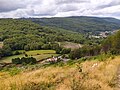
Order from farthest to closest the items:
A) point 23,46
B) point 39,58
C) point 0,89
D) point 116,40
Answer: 1. point 23,46
2. point 39,58
3. point 116,40
4. point 0,89

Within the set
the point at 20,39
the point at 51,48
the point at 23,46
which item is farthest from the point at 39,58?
the point at 20,39

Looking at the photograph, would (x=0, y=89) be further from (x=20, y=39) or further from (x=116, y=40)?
(x=20, y=39)

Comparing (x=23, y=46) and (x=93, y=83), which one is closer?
(x=93, y=83)

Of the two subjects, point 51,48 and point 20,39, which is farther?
point 20,39

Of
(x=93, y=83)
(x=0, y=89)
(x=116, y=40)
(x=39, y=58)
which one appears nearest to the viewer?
(x=0, y=89)

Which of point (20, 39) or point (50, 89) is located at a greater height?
point (50, 89)

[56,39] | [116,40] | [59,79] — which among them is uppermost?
[59,79]

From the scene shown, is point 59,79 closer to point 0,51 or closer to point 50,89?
point 50,89

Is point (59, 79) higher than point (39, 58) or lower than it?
higher

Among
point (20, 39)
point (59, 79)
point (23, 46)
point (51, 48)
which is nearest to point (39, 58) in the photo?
point (51, 48)
